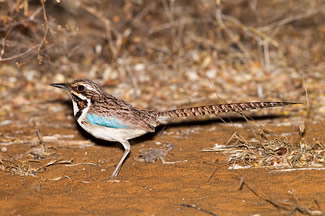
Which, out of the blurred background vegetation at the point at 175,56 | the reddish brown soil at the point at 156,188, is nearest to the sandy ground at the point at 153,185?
the reddish brown soil at the point at 156,188

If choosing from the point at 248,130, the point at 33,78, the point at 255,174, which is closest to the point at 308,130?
the point at 248,130

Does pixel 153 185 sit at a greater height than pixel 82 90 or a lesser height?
lesser

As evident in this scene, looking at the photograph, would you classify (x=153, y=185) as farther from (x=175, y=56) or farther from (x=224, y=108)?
(x=175, y=56)

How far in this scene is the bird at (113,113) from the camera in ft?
17.0

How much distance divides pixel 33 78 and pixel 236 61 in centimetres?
437

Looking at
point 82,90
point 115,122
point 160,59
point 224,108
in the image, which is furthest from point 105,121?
point 160,59

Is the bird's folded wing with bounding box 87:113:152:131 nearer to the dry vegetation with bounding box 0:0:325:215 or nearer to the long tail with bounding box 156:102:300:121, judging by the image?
the long tail with bounding box 156:102:300:121

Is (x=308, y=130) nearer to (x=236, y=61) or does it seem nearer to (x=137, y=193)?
(x=137, y=193)

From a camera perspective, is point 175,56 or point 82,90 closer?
point 82,90

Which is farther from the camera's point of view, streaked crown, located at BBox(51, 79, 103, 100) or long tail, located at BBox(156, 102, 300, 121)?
streaked crown, located at BBox(51, 79, 103, 100)

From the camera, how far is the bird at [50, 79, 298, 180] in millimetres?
5168

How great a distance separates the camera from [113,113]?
17.2 ft

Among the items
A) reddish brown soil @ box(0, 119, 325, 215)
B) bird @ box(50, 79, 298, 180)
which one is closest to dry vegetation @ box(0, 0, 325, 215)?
bird @ box(50, 79, 298, 180)

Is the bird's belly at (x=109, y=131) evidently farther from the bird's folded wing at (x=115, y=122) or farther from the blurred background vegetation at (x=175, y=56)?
the blurred background vegetation at (x=175, y=56)
